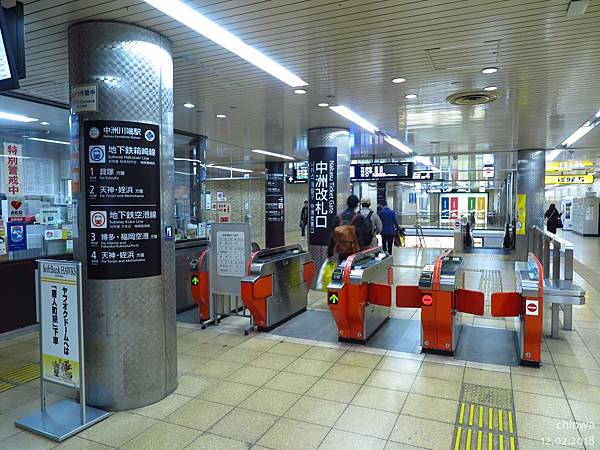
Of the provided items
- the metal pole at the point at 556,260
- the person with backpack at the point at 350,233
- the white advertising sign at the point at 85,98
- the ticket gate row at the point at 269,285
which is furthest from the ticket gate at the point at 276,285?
the metal pole at the point at 556,260

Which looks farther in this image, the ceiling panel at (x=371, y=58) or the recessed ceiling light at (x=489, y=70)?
the recessed ceiling light at (x=489, y=70)

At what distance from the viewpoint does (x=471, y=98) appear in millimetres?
5875

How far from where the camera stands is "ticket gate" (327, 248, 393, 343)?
4.68 meters

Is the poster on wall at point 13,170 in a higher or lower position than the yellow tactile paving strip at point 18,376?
higher

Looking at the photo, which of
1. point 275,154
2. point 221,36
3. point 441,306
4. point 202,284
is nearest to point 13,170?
point 202,284

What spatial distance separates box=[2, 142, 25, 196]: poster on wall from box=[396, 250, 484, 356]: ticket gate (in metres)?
5.17

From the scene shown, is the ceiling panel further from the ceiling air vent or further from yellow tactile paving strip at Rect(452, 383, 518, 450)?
yellow tactile paving strip at Rect(452, 383, 518, 450)

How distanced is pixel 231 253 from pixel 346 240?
5.54 ft

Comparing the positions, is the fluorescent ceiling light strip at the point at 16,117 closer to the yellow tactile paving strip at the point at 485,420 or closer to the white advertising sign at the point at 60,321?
the white advertising sign at the point at 60,321

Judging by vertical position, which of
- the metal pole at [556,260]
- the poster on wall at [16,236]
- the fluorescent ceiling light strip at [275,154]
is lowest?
the metal pole at [556,260]

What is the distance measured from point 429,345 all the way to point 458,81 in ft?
10.1

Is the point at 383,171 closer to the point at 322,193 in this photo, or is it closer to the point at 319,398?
the point at 322,193

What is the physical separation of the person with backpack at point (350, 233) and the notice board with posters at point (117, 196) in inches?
130

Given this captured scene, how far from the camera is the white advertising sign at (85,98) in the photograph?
3.21 meters
